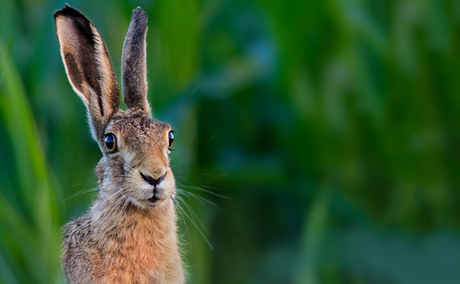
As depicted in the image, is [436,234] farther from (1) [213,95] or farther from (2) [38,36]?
(2) [38,36]

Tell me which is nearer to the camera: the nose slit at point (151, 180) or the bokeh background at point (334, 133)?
the nose slit at point (151, 180)

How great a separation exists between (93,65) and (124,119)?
0.08m

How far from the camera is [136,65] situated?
0.61 m

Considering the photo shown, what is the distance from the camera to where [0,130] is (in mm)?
927

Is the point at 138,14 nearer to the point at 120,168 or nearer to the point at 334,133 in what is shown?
the point at 120,168

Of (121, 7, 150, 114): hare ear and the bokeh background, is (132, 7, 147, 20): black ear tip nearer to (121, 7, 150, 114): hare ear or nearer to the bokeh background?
(121, 7, 150, 114): hare ear

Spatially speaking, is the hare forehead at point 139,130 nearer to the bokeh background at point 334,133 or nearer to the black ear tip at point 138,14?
the black ear tip at point 138,14

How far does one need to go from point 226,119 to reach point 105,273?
898mm

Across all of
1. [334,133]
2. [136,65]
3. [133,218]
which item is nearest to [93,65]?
[136,65]

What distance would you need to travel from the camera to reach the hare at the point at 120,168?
58cm

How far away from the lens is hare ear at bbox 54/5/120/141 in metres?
0.59

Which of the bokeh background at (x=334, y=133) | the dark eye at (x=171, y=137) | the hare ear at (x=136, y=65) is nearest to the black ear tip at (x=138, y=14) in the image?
the hare ear at (x=136, y=65)

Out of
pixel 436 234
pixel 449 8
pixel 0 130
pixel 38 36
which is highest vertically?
pixel 449 8

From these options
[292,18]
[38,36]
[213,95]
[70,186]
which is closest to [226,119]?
[213,95]
